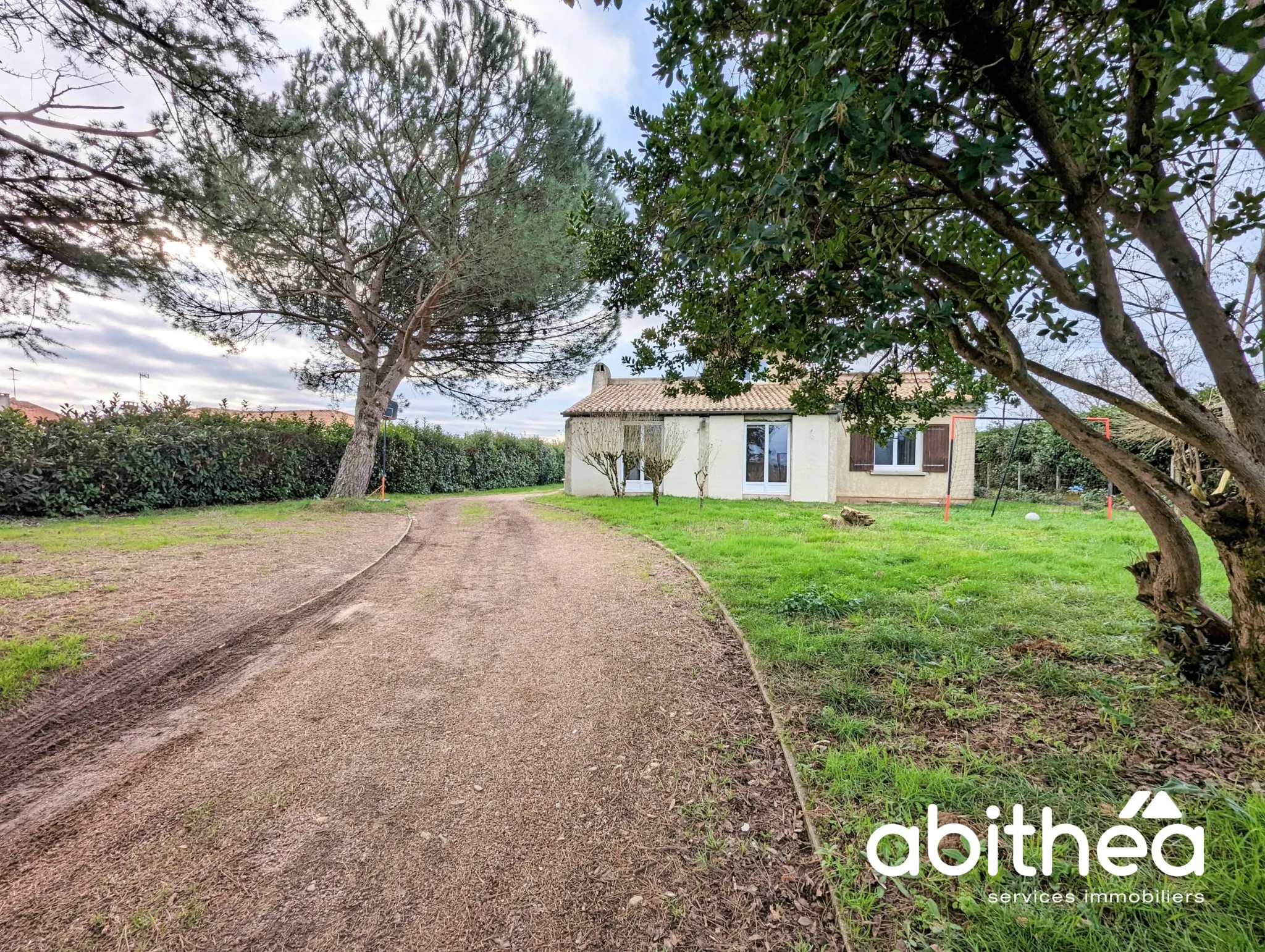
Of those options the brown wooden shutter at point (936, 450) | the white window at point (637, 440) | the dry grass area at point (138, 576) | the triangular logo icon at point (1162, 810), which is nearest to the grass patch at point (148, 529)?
the dry grass area at point (138, 576)

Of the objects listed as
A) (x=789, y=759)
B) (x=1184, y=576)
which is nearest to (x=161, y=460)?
(x=789, y=759)

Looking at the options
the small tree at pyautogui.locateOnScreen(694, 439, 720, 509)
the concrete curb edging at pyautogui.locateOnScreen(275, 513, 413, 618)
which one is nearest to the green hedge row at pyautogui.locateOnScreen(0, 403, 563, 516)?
the concrete curb edging at pyautogui.locateOnScreen(275, 513, 413, 618)

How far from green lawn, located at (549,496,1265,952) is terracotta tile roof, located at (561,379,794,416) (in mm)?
9026

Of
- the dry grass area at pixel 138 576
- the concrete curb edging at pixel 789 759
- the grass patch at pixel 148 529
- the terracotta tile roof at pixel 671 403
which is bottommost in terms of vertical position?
the concrete curb edging at pixel 789 759

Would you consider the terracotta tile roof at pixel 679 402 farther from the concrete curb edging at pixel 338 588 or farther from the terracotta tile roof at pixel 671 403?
the concrete curb edging at pixel 338 588

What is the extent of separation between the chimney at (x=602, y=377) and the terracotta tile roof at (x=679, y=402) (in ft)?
3.04

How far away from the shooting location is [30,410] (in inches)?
414

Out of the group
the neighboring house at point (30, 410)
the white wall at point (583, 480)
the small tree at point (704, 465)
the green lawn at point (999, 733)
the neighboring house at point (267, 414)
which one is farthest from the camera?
the white wall at point (583, 480)

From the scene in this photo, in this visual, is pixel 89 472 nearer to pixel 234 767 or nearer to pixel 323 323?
pixel 323 323

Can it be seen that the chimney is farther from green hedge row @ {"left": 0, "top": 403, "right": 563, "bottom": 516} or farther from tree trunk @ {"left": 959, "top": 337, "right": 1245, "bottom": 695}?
tree trunk @ {"left": 959, "top": 337, "right": 1245, "bottom": 695}

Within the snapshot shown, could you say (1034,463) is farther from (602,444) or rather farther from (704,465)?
(602,444)

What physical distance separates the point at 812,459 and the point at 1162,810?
1319 cm

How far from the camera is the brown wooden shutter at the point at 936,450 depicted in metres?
14.5

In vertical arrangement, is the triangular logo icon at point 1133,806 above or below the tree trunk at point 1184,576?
below
